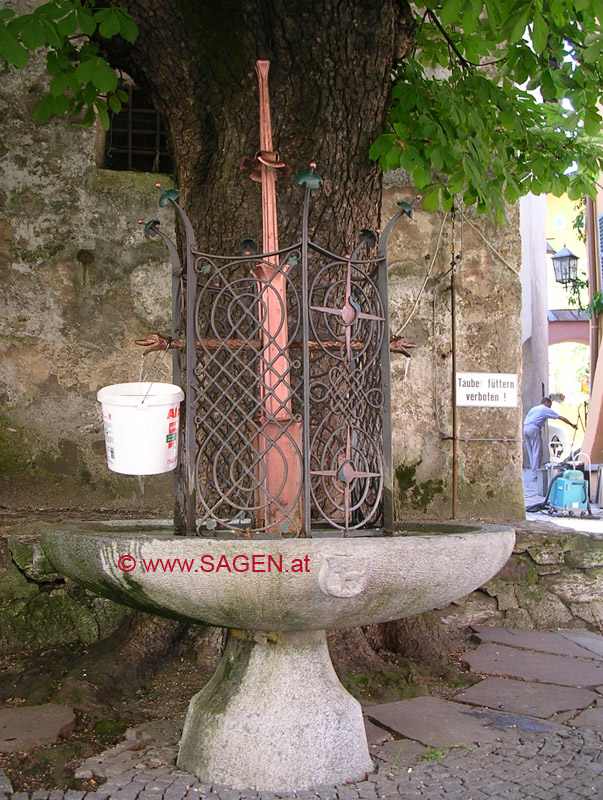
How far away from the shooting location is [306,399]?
7.70ft

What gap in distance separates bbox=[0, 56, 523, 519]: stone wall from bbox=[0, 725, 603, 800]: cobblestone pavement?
7.62 ft

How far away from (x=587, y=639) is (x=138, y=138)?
4.06 meters

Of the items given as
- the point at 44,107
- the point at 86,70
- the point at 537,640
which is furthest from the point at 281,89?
the point at 537,640

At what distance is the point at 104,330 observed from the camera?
4.84 meters

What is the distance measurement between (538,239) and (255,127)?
43.3ft

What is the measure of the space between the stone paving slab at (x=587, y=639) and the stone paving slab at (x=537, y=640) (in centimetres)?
1

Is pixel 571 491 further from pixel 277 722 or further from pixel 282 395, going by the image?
pixel 277 722

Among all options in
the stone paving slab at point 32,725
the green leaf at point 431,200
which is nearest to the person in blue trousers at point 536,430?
the green leaf at point 431,200

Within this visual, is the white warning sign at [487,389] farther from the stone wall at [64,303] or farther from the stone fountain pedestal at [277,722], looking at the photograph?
the stone fountain pedestal at [277,722]

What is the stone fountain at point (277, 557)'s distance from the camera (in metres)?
2.06

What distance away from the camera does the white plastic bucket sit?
7.84 ft

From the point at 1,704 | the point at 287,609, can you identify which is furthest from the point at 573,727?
the point at 1,704

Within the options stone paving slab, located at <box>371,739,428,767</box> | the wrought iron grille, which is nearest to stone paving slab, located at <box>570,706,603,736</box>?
stone paving slab, located at <box>371,739,428,767</box>

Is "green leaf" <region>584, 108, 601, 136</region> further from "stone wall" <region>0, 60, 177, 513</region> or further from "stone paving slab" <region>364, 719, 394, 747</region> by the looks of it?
"stone paving slab" <region>364, 719, 394, 747</region>
